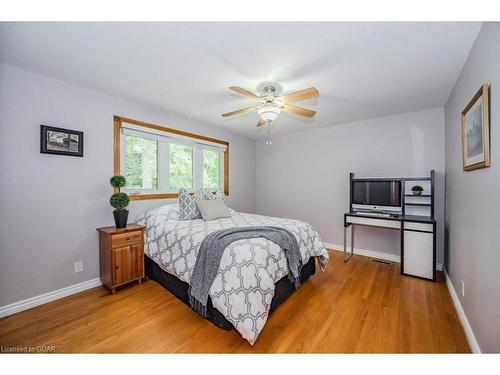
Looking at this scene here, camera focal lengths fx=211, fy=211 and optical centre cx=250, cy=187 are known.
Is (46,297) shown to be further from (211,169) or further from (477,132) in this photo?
(477,132)

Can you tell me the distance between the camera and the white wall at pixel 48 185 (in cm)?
201

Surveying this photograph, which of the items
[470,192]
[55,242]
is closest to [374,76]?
[470,192]

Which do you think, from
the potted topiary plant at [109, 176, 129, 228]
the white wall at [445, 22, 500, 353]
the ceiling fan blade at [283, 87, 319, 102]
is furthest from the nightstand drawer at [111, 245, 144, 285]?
the white wall at [445, 22, 500, 353]

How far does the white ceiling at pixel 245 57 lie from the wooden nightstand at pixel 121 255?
5.61ft

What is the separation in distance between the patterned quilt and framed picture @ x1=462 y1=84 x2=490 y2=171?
1629 mm

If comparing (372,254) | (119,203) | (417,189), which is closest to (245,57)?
(119,203)

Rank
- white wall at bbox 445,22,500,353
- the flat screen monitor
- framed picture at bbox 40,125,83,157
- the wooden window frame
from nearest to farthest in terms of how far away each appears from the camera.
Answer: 1. white wall at bbox 445,22,500,353
2. framed picture at bbox 40,125,83,157
3. the wooden window frame
4. the flat screen monitor

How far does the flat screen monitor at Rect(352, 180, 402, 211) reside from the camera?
10.7 feet

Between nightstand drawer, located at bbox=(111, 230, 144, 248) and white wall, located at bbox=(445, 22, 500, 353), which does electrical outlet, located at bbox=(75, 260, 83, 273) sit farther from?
white wall, located at bbox=(445, 22, 500, 353)

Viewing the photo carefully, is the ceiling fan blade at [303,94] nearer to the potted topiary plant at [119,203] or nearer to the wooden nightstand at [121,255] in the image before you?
the potted topiary plant at [119,203]

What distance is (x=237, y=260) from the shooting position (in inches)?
68.7

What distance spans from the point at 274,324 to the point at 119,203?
7.08 ft
